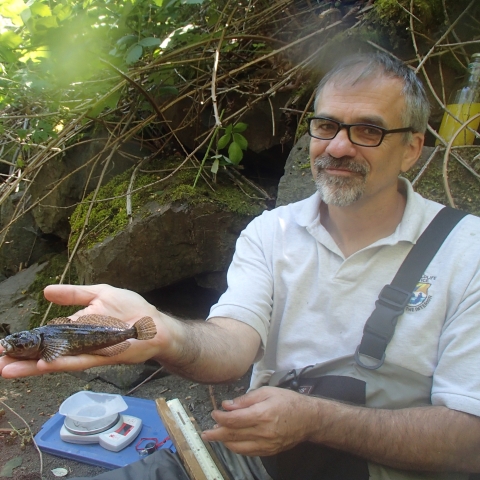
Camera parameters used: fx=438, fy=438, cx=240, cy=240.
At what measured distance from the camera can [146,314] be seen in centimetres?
172

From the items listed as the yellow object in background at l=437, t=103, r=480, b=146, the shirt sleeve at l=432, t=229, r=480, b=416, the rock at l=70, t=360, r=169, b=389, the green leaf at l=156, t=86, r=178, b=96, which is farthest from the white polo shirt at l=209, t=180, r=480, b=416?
the rock at l=70, t=360, r=169, b=389

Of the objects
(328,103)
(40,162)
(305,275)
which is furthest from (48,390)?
(328,103)

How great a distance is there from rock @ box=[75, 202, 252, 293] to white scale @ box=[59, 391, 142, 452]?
3.27ft

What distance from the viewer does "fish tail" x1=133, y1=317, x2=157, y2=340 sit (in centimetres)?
166

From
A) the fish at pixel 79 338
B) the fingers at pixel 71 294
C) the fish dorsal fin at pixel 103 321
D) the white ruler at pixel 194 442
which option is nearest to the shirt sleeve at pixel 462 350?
the white ruler at pixel 194 442

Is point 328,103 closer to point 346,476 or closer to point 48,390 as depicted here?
point 346,476

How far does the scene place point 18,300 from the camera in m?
4.76

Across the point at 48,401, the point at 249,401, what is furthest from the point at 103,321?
the point at 48,401

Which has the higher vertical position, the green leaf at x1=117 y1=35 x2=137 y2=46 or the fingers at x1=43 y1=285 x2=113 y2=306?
the green leaf at x1=117 y1=35 x2=137 y2=46

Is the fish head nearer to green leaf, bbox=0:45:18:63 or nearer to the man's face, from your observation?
the man's face

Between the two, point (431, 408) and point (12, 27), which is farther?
point (12, 27)

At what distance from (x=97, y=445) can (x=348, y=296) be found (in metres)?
2.21

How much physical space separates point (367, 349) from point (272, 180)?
278cm

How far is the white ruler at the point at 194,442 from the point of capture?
211cm
